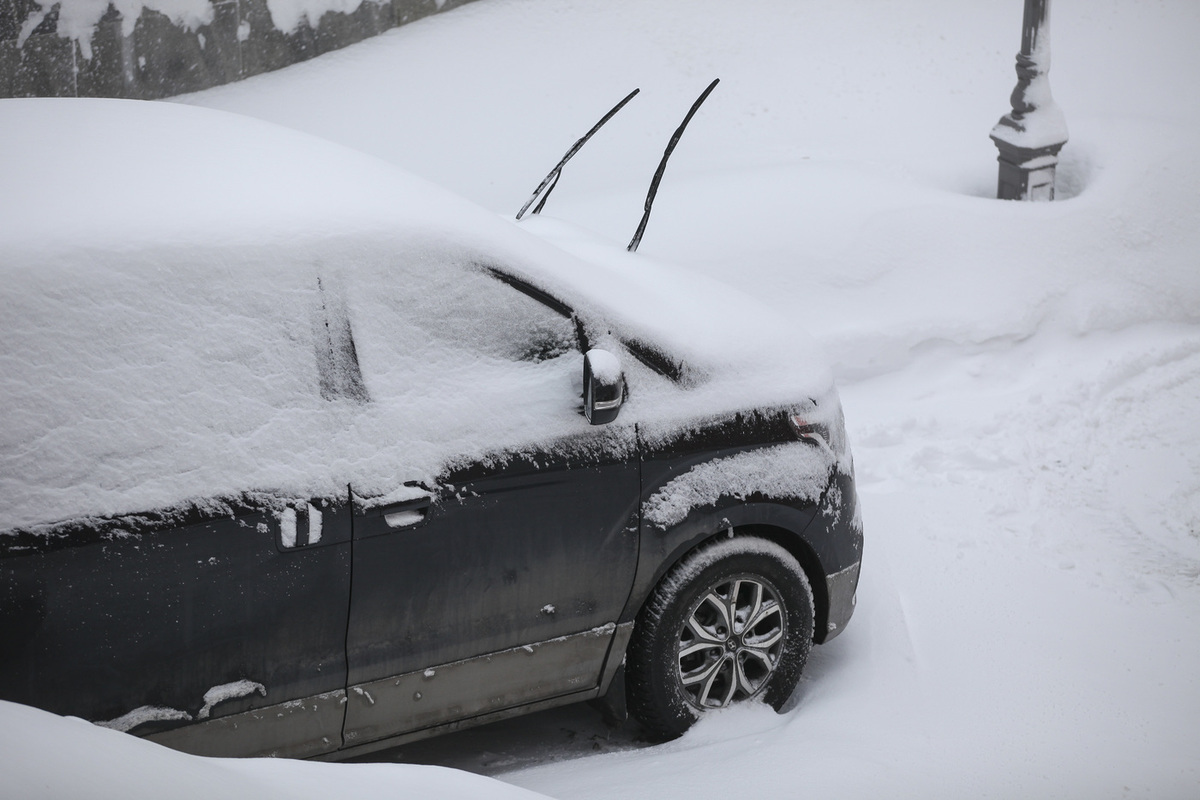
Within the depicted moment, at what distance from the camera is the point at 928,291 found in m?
6.40

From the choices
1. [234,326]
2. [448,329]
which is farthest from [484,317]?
[234,326]

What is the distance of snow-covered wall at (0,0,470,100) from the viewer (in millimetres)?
8203

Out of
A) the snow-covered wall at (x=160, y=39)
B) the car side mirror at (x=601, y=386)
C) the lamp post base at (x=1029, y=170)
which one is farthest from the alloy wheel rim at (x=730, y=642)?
the snow-covered wall at (x=160, y=39)

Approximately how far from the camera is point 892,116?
9078 millimetres

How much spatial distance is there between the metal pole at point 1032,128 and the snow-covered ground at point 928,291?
12.6 inches

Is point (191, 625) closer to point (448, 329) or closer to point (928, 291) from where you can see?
point (448, 329)

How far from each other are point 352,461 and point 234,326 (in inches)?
17.6

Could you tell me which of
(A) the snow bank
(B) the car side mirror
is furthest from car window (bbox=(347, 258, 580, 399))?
(A) the snow bank

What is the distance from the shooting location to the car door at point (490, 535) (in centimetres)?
299

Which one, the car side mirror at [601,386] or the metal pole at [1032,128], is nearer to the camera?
the car side mirror at [601,386]

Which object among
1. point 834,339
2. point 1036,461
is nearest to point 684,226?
point 834,339

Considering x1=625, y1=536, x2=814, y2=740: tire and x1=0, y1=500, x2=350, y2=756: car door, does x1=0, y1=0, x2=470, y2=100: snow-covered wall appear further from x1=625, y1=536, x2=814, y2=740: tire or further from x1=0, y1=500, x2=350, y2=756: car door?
x1=625, y1=536, x2=814, y2=740: tire

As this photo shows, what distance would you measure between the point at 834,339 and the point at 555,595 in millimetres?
3262

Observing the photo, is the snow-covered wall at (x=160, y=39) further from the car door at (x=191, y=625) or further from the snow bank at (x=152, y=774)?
the snow bank at (x=152, y=774)
